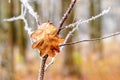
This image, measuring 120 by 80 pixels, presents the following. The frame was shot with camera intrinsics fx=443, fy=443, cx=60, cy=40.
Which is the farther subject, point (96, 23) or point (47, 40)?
point (96, 23)

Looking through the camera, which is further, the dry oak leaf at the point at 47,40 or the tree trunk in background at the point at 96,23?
the tree trunk in background at the point at 96,23

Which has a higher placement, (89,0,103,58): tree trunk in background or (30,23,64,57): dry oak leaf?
(30,23,64,57): dry oak leaf

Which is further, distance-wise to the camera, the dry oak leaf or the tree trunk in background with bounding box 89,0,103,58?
the tree trunk in background with bounding box 89,0,103,58

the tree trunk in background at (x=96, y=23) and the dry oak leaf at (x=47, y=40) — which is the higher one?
the dry oak leaf at (x=47, y=40)

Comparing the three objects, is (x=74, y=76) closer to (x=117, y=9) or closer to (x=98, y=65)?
(x=98, y=65)

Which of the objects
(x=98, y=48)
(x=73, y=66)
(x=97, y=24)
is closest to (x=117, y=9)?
(x=98, y=48)

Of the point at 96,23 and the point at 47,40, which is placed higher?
the point at 47,40

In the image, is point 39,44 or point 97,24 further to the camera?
point 97,24

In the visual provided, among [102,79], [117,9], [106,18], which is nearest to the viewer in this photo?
[102,79]
